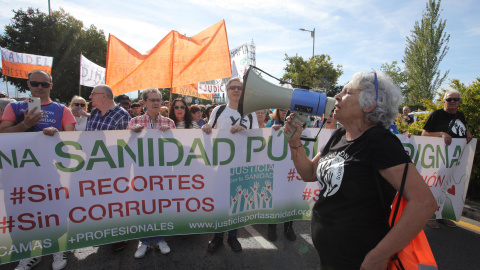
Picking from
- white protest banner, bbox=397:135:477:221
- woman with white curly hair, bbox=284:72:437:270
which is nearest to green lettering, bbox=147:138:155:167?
woman with white curly hair, bbox=284:72:437:270

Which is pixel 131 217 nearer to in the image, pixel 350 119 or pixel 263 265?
pixel 263 265

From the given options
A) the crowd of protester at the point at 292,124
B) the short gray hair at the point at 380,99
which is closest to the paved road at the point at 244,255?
the crowd of protester at the point at 292,124

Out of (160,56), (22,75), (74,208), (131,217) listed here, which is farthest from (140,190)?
(22,75)

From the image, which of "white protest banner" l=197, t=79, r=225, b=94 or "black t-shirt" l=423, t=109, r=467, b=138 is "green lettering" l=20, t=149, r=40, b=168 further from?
"white protest banner" l=197, t=79, r=225, b=94

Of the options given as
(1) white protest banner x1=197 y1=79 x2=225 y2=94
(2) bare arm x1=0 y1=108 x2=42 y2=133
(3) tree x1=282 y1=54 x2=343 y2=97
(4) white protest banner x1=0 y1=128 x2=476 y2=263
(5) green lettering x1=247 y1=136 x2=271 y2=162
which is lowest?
(4) white protest banner x1=0 y1=128 x2=476 y2=263

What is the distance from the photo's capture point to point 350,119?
4.36 ft

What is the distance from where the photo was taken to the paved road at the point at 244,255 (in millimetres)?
2559

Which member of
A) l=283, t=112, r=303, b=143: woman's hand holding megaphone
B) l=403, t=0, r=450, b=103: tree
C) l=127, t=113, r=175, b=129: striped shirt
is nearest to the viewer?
l=283, t=112, r=303, b=143: woman's hand holding megaphone

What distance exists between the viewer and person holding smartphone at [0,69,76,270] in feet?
8.02

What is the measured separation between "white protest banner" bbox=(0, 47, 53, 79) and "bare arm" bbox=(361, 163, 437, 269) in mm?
10289

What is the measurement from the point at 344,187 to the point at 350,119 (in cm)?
35

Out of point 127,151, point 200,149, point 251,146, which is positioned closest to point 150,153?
point 127,151

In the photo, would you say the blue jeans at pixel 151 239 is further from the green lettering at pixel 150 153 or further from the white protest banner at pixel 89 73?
the white protest banner at pixel 89 73

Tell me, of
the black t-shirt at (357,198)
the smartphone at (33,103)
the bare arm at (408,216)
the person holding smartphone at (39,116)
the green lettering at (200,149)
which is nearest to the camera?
the bare arm at (408,216)
